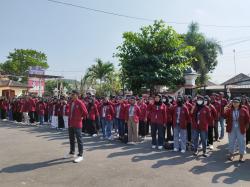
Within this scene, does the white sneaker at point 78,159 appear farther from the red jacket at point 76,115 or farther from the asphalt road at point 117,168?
the red jacket at point 76,115

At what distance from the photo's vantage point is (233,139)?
32.1 feet

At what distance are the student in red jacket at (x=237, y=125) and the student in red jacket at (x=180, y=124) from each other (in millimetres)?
Answer: 1523

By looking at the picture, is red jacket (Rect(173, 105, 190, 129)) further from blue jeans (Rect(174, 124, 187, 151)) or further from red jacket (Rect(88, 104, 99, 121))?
red jacket (Rect(88, 104, 99, 121))

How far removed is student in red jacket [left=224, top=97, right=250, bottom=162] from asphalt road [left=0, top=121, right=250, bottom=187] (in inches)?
17.7

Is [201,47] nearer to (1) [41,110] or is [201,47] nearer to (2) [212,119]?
(1) [41,110]

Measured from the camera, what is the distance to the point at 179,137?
36.9ft

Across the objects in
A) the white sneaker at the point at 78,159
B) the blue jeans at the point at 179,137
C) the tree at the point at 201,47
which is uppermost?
the tree at the point at 201,47

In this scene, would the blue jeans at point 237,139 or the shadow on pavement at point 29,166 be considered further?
the blue jeans at point 237,139

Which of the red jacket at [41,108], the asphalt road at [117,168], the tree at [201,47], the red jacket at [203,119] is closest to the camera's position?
the asphalt road at [117,168]

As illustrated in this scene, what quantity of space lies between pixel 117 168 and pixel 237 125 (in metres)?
3.93

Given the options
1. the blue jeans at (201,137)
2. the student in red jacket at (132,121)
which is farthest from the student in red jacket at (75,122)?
the blue jeans at (201,137)

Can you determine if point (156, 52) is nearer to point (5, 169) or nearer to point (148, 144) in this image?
point (148, 144)

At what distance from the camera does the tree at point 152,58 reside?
22.3 metres

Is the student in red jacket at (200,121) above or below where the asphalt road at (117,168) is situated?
above
